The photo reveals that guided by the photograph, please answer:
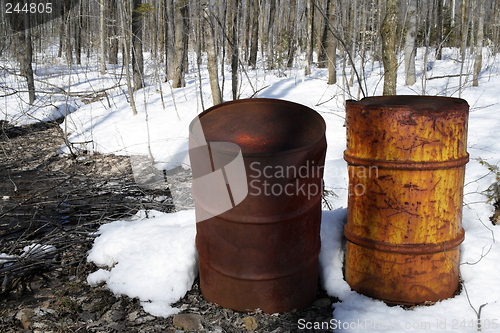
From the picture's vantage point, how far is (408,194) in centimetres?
201

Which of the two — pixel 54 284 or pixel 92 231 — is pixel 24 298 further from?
pixel 92 231

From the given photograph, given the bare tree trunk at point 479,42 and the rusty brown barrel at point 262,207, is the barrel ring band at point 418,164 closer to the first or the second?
the rusty brown barrel at point 262,207

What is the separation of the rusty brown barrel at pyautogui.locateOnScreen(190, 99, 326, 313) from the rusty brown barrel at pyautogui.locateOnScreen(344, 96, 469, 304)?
29 cm

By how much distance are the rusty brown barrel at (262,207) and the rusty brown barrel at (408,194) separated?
0.95ft

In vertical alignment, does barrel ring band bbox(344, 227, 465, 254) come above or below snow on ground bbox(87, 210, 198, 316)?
above

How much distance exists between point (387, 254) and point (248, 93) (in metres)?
7.96

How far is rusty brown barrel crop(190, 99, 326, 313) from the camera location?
188cm

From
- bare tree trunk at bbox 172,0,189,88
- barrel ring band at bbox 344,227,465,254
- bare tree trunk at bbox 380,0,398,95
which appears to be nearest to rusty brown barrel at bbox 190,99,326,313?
barrel ring band at bbox 344,227,465,254

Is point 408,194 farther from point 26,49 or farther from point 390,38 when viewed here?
point 26,49

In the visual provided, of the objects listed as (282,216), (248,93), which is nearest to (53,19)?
(248,93)

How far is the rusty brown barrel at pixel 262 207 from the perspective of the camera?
6.15 feet

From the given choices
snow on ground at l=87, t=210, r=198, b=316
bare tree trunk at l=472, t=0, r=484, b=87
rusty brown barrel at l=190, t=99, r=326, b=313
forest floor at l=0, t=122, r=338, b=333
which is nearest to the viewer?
rusty brown barrel at l=190, t=99, r=326, b=313

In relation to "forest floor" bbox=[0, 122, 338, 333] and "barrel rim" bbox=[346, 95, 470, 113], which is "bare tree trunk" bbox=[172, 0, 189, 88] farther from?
"barrel rim" bbox=[346, 95, 470, 113]

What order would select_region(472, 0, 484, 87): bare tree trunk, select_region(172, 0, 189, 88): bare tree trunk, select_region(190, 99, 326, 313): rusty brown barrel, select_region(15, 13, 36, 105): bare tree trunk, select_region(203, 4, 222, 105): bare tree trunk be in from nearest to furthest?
select_region(190, 99, 326, 313): rusty brown barrel < select_region(203, 4, 222, 105): bare tree trunk < select_region(472, 0, 484, 87): bare tree trunk < select_region(15, 13, 36, 105): bare tree trunk < select_region(172, 0, 189, 88): bare tree trunk
